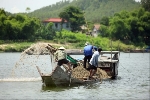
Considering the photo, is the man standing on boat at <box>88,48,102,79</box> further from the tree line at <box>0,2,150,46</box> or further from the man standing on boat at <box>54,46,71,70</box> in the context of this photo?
the tree line at <box>0,2,150,46</box>

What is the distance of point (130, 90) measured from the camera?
19969 mm

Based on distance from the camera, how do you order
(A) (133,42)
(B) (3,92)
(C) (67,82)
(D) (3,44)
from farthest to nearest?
1. (A) (133,42)
2. (D) (3,44)
3. (C) (67,82)
4. (B) (3,92)

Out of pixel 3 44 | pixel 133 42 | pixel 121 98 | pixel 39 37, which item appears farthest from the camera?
pixel 133 42

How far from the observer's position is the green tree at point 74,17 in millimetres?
91062

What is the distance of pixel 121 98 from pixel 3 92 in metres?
5.18

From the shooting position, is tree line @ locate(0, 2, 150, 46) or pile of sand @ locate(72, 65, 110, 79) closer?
pile of sand @ locate(72, 65, 110, 79)

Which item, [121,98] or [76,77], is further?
[76,77]

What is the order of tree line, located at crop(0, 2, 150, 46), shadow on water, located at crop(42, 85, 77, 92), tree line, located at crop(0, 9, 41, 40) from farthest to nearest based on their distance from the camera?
tree line, located at crop(0, 2, 150, 46)
tree line, located at crop(0, 9, 41, 40)
shadow on water, located at crop(42, 85, 77, 92)

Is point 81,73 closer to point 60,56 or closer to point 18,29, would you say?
point 60,56

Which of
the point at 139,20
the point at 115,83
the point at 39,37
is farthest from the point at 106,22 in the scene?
the point at 115,83

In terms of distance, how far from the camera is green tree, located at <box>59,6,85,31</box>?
9106 centimetres

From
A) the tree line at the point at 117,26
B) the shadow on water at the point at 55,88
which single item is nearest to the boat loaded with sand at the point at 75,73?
the shadow on water at the point at 55,88

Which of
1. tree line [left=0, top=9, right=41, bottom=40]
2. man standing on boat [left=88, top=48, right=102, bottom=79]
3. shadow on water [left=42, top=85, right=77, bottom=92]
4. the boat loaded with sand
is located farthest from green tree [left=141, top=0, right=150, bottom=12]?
shadow on water [left=42, top=85, right=77, bottom=92]

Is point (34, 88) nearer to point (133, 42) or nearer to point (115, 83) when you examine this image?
point (115, 83)
